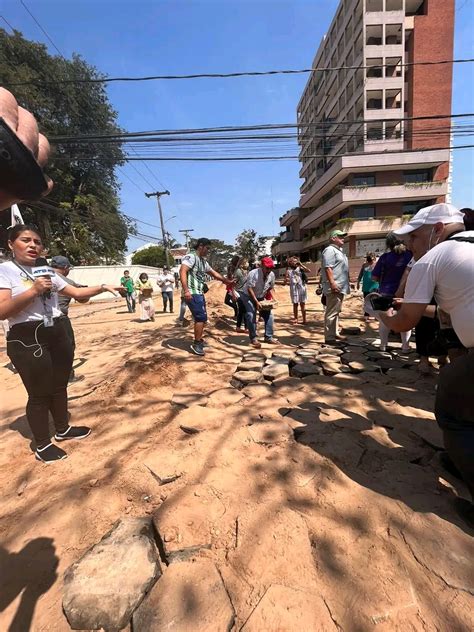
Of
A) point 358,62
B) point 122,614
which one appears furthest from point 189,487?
point 358,62

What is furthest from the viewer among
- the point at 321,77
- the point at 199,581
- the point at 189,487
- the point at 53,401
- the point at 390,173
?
the point at 321,77

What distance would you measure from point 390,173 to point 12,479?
31964 mm

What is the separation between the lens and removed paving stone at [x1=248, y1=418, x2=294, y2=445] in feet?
7.95

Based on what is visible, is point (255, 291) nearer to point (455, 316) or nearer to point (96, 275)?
point (455, 316)

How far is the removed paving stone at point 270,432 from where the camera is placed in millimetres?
2422

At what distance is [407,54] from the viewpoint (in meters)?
28.0

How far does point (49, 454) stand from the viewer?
7.84 feet

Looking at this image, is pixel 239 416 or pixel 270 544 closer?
pixel 270 544

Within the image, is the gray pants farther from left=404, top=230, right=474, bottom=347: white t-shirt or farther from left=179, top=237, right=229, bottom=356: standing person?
left=404, top=230, right=474, bottom=347: white t-shirt

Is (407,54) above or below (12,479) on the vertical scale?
above

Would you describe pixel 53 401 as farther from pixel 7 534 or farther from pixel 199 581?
pixel 199 581

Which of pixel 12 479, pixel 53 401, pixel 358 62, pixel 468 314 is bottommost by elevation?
pixel 12 479

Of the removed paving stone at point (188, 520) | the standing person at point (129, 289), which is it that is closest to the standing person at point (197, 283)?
the removed paving stone at point (188, 520)

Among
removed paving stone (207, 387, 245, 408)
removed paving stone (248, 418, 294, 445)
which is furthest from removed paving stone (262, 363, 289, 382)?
removed paving stone (248, 418, 294, 445)
